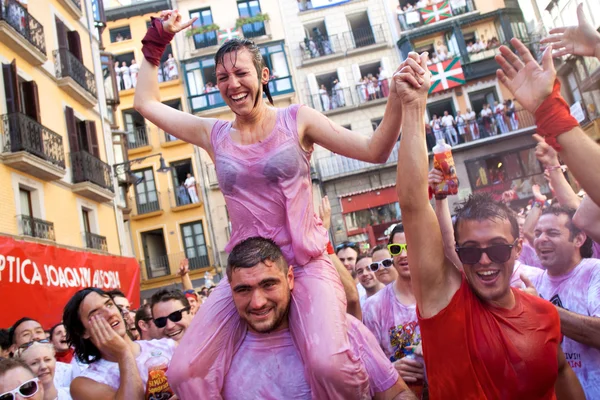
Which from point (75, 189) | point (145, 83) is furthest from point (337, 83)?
point (145, 83)

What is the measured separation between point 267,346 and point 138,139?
31404 mm

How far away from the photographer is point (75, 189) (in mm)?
19297

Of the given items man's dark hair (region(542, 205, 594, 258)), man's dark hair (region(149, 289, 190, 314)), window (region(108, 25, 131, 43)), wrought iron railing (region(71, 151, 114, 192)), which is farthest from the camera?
window (region(108, 25, 131, 43))

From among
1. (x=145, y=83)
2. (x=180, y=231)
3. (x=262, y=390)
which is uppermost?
(x=180, y=231)

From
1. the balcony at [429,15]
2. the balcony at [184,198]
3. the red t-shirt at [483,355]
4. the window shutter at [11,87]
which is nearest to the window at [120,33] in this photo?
the balcony at [184,198]

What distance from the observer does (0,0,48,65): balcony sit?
52.7 feet

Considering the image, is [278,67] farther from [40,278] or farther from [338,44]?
[40,278]

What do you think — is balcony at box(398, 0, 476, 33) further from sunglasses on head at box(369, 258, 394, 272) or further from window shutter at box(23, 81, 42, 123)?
sunglasses on head at box(369, 258, 394, 272)

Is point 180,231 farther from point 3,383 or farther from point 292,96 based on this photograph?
point 3,383

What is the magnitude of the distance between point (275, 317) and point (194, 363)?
1.53ft

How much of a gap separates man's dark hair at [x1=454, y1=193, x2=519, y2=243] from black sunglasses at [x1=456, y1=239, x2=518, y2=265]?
5.5 inches

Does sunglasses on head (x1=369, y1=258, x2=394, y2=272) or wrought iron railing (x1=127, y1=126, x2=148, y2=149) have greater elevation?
wrought iron railing (x1=127, y1=126, x2=148, y2=149)

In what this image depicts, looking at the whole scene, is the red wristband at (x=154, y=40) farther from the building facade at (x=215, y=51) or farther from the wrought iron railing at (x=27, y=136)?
the building facade at (x=215, y=51)

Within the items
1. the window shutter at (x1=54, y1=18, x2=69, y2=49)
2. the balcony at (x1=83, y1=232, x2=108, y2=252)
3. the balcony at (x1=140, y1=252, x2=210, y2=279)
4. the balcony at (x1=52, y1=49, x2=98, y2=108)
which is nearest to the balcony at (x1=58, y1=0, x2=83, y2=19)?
the window shutter at (x1=54, y1=18, x2=69, y2=49)
